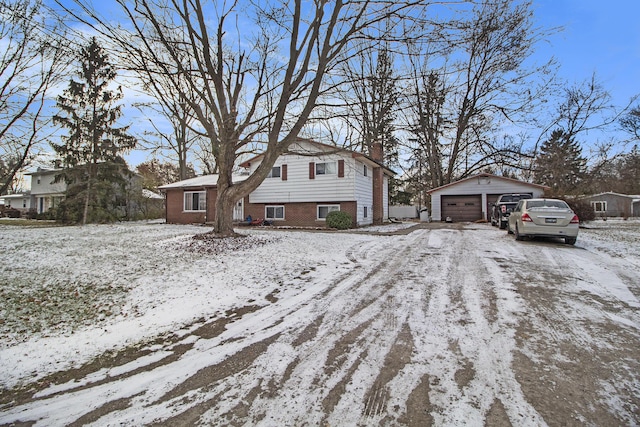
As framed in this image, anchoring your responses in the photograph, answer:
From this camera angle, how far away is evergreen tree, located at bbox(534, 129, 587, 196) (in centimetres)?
2003

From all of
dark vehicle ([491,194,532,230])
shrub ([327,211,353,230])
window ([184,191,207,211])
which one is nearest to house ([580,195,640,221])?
dark vehicle ([491,194,532,230])

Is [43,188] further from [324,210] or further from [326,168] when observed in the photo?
[326,168]

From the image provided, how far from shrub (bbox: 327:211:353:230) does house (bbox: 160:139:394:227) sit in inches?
49.8

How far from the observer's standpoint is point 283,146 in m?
9.17

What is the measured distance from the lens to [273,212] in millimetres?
19688

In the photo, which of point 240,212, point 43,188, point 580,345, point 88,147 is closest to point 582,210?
point 580,345

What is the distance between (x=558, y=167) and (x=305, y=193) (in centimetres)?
1816

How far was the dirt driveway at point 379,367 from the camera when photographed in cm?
219

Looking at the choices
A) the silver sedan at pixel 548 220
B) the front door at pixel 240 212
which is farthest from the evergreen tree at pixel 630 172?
the front door at pixel 240 212

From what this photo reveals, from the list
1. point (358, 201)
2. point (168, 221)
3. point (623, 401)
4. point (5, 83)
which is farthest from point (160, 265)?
point (168, 221)

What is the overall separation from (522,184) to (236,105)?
66.8 feet

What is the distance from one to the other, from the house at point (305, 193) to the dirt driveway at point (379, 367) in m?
12.3

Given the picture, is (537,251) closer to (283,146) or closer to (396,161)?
(283,146)

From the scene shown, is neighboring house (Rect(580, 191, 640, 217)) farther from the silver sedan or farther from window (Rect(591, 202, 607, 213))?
the silver sedan
